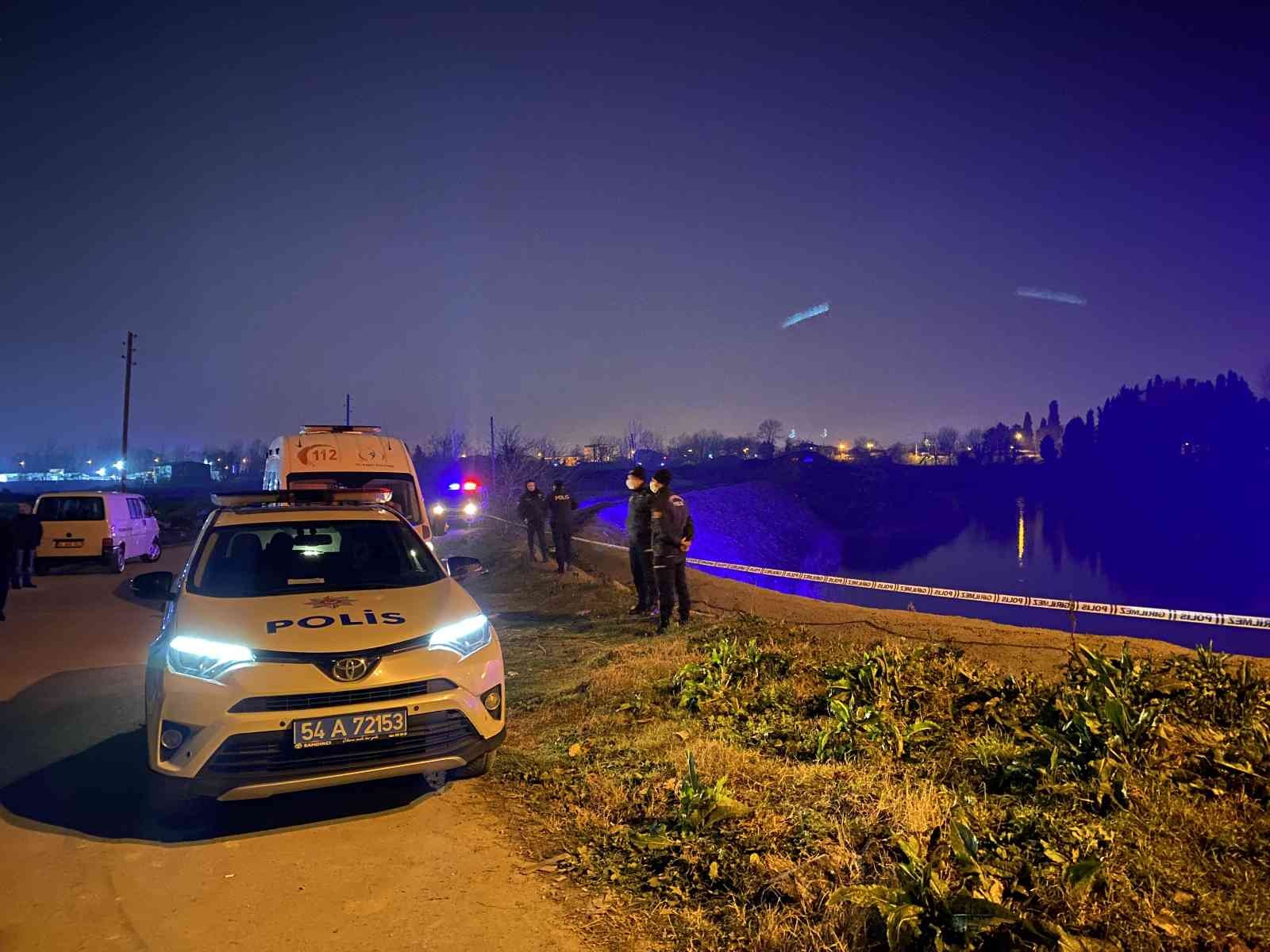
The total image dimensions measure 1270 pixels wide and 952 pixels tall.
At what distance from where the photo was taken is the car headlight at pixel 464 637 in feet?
14.6

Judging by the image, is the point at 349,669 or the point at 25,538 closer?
the point at 349,669

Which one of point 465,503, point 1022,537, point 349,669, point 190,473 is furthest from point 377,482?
point 190,473

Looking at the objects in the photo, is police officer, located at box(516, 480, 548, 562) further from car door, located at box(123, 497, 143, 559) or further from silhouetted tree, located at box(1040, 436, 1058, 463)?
silhouetted tree, located at box(1040, 436, 1058, 463)

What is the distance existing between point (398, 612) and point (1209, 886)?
4.18m

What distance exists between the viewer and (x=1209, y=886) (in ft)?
10.2

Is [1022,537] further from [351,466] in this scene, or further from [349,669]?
[349,669]

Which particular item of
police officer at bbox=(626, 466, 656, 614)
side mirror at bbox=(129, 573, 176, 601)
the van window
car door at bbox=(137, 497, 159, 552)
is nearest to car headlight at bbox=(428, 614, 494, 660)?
side mirror at bbox=(129, 573, 176, 601)

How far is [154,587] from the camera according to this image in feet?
16.9

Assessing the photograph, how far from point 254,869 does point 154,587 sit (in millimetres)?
2208

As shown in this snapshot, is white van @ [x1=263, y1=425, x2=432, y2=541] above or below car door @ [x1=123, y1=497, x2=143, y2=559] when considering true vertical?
above

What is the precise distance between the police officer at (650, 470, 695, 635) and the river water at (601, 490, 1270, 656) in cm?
2083

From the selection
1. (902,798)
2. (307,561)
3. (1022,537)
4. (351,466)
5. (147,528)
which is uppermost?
(351,466)

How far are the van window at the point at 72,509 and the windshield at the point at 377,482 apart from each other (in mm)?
11383

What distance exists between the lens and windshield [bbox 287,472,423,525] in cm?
1019
